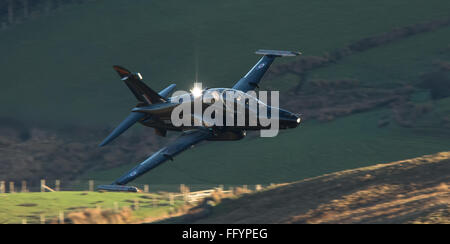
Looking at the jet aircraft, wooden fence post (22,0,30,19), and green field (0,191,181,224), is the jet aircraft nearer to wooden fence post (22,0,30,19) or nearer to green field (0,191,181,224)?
green field (0,191,181,224)

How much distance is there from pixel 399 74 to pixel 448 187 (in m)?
46.3

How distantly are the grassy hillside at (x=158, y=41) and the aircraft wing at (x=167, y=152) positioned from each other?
40.3 metres

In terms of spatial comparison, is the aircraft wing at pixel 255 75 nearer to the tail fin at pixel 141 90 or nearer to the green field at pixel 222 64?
the tail fin at pixel 141 90

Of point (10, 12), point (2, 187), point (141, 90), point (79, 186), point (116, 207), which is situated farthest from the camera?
point (10, 12)

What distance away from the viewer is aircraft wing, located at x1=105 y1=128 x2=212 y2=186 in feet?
90.9

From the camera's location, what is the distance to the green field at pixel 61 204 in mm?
37828

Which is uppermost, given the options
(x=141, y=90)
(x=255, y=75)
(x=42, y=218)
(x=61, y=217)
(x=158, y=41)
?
(x=158, y=41)

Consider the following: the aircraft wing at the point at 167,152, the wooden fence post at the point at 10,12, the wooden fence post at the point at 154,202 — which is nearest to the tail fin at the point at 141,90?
the aircraft wing at the point at 167,152

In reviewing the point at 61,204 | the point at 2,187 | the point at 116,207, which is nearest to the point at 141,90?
the point at 116,207

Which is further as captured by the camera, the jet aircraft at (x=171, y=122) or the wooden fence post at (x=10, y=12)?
the wooden fence post at (x=10, y=12)

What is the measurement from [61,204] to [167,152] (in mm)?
14858

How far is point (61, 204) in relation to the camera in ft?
135

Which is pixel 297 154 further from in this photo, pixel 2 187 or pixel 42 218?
pixel 2 187
